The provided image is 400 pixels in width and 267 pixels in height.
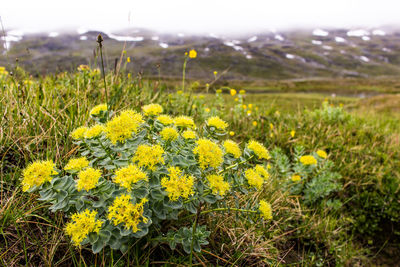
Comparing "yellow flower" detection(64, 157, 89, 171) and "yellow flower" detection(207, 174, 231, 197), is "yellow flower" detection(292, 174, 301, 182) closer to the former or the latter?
"yellow flower" detection(207, 174, 231, 197)

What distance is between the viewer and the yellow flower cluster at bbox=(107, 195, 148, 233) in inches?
50.3

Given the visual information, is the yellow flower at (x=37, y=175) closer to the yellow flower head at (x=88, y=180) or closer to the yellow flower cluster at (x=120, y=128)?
the yellow flower head at (x=88, y=180)

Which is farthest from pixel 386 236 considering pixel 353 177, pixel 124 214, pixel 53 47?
pixel 53 47

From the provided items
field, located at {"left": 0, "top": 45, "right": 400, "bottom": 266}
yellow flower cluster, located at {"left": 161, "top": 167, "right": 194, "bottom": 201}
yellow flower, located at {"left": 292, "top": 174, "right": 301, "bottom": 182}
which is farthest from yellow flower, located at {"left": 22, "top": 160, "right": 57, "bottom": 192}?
yellow flower, located at {"left": 292, "top": 174, "right": 301, "bottom": 182}

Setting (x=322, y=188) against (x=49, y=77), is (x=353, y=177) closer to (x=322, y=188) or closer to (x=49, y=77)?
(x=322, y=188)

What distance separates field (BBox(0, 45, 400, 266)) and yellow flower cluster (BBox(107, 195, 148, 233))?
301 mm

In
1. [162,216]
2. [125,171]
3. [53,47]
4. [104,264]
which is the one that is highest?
[125,171]

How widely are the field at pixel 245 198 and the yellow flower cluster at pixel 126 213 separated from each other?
0.30 meters

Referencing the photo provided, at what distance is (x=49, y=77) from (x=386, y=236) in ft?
21.1

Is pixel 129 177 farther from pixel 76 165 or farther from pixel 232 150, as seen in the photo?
pixel 232 150

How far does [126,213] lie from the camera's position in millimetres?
1279

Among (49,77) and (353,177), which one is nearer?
(353,177)

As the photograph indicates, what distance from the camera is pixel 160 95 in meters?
4.71

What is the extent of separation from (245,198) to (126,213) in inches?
62.7
